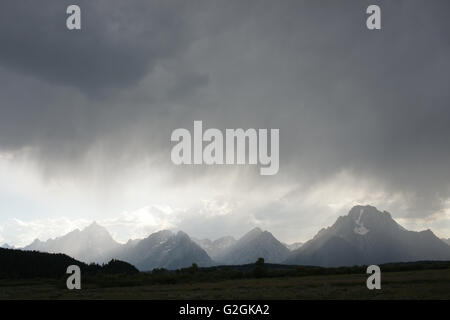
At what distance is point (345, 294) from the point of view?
43.6m

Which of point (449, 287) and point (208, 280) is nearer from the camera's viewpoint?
point (449, 287)

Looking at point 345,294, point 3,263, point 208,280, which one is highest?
point 345,294
